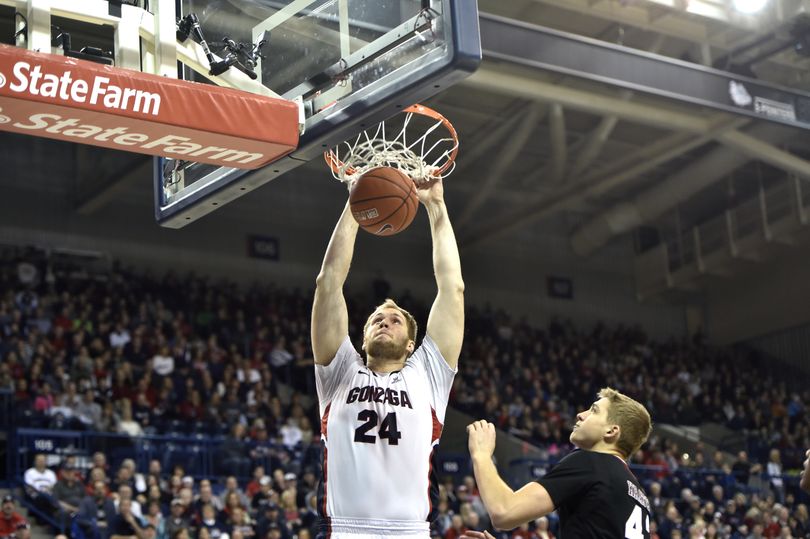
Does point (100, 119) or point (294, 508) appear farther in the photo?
point (294, 508)

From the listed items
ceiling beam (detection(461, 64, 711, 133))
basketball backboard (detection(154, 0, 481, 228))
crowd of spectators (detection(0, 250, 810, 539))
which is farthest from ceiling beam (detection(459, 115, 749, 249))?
basketball backboard (detection(154, 0, 481, 228))

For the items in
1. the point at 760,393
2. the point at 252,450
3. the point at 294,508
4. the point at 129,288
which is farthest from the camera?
the point at 760,393

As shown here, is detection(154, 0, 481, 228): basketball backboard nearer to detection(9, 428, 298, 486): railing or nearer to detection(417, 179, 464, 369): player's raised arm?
detection(417, 179, 464, 369): player's raised arm

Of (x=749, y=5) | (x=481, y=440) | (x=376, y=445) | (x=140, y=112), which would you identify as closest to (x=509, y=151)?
(x=749, y=5)

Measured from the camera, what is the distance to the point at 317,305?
16.3ft

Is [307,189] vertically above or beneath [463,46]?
above

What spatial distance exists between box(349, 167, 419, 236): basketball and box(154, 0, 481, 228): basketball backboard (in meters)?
0.36

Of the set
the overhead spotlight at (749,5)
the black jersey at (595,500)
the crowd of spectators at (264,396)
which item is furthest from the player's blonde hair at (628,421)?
the overhead spotlight at (749,5)

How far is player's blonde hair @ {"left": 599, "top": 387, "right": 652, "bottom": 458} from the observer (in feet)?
14.1

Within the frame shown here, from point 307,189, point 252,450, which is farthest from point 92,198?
point 252,450

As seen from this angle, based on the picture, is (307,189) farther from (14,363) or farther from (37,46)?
(37,46)

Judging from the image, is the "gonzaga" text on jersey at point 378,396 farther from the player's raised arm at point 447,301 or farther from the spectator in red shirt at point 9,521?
the spectator in red shirt at point 9,521

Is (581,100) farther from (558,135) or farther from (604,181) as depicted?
(604,181)

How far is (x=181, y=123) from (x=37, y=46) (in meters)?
0.78
